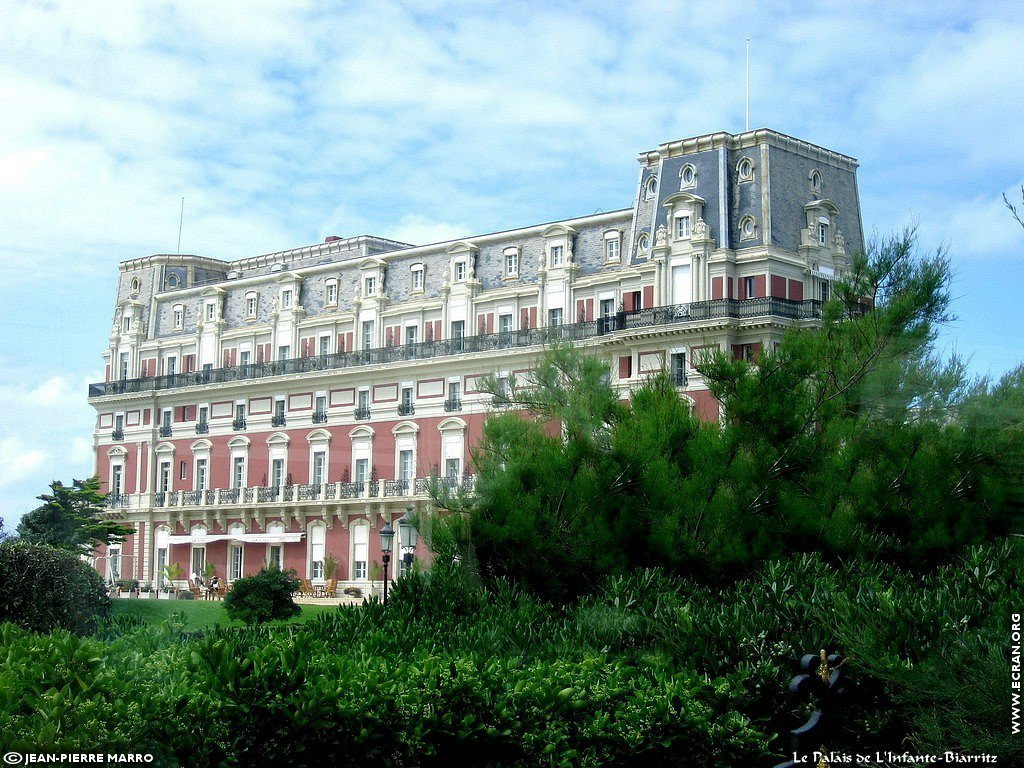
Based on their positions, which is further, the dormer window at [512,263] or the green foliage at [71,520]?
the dormer window at [512,263]

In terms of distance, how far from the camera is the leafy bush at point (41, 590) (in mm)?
23984

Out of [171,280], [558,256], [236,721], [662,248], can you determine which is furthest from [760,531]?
[171,280]

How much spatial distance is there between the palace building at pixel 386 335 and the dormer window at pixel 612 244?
0.25 ft

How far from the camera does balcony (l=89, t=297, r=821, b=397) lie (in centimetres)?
4594

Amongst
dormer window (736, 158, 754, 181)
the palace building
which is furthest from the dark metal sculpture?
dormer window (736, 158, 754, 181)

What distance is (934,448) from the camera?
2111 cm

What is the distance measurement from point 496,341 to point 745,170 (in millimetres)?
11961

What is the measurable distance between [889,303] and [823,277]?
84.0 feet

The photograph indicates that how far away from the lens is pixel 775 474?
2155 cm

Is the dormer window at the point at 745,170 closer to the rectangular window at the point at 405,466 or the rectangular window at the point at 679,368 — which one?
the rectangular window at the point at 679,368

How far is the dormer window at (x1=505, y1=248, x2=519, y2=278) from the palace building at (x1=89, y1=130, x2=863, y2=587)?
9cm

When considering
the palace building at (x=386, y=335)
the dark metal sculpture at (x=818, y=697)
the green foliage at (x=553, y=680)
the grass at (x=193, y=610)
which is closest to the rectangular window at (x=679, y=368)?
the palace building at (x=386, y=335)

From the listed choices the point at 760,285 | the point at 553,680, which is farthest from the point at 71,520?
the point at 553,680

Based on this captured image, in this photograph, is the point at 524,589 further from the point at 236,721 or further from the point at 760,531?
the point at 236,721
